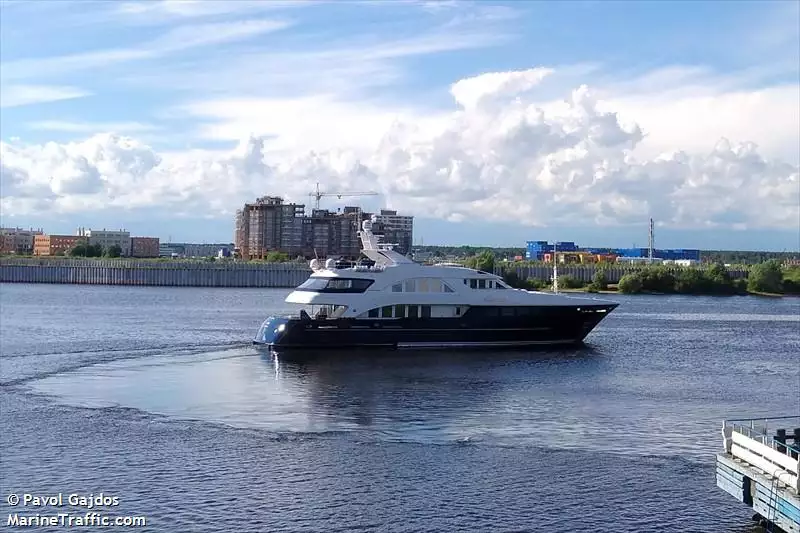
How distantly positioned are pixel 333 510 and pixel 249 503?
7.20ft

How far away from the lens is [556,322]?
63.2 meters

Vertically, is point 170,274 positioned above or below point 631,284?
above

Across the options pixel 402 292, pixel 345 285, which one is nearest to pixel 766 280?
pixel 402 292

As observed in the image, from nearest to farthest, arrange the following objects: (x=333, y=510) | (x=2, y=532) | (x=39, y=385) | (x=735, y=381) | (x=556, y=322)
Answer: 1. (x=2, y=532)
2. (x=333, y=510)
3. (x=39, y=385)
4. (x=735, y=381)
5. (x=556, y=322)

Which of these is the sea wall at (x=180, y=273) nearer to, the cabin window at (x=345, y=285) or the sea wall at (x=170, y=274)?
the sea wall at (x=170, y=274)

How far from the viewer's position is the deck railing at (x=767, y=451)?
20.6 metres

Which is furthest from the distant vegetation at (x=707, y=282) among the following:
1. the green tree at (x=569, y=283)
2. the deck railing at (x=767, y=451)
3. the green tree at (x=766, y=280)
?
the deck railing at (x=767, y=451)

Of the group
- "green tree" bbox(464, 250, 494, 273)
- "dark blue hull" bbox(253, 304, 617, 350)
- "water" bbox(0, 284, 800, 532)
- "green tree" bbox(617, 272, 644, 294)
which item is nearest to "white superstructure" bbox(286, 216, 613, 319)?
"dark blue hull" bbox(253, 304, 617, 350)

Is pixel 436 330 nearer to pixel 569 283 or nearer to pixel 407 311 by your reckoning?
pixel 407 311

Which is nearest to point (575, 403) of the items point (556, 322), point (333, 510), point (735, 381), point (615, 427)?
point (615, 427)

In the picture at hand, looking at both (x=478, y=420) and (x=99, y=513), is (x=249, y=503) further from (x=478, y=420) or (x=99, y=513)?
(x=478, y=420)

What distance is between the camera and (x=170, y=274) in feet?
615

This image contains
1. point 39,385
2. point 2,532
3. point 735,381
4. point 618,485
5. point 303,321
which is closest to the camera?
point 2,532

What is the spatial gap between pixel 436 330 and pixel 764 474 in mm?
38476
